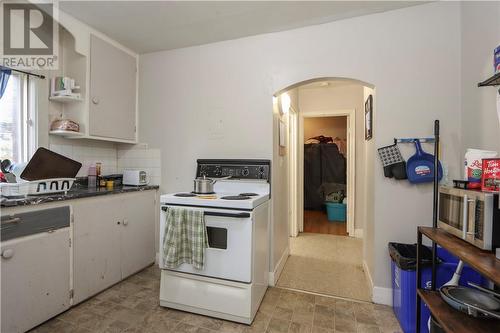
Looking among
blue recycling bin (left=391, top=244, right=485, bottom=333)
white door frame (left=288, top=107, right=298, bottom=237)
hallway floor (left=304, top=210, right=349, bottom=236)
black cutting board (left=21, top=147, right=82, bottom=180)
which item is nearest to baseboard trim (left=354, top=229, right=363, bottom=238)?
hallway floor (left=304, top=210, right=349, bottom=236)

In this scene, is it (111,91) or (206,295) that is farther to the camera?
(111,91)

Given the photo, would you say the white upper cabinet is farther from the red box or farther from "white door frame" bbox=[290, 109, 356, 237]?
the red box

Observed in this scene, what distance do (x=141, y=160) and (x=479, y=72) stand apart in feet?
9.93

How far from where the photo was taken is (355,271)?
8.52 ft

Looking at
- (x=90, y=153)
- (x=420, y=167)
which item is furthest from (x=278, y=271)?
(x=90, y=153)

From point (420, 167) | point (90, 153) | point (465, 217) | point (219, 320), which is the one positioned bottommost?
point (219, 320)

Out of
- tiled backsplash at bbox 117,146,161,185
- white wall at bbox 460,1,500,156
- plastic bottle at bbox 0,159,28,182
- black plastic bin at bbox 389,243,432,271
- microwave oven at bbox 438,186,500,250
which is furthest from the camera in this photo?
tiled backsplash at bbox 117,146,161,185

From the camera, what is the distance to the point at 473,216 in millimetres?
1075

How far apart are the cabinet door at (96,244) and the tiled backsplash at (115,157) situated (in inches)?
23.4

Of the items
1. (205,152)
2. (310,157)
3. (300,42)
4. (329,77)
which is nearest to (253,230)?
(205,152)

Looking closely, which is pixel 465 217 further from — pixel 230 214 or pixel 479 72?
pixel 230 214

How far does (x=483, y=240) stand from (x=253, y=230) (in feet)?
3.95

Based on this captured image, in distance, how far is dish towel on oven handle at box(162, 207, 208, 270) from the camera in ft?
5.76

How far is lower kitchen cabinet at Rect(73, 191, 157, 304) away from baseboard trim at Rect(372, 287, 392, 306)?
86.3 inches
